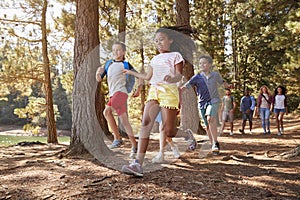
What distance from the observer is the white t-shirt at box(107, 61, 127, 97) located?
3914 mm

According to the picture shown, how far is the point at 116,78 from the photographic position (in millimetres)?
3949

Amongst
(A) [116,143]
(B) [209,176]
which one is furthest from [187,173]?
(A) [116,143]

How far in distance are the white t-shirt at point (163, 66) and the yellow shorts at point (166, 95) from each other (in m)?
0.08

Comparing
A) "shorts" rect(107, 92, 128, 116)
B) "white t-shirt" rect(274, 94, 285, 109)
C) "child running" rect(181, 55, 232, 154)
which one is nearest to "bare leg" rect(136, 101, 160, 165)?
"shorts" rect(107, 92, 128, 116)

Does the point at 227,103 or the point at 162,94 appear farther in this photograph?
the point at 227,103

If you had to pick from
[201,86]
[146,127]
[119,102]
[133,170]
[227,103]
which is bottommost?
[133,170]

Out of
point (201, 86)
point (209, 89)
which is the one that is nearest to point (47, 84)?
point (201, 86)

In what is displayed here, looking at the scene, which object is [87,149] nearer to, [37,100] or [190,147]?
[190,147]

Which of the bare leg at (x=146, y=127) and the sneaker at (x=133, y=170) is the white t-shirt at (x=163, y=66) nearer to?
the bare leg at (x=146, y=127)

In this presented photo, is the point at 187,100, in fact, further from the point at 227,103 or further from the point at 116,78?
the point at 116,78

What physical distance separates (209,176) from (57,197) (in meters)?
1.74

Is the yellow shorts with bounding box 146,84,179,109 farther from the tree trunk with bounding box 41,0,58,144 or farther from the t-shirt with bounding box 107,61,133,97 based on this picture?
the tree trunk with bounding box 41,0,58,144

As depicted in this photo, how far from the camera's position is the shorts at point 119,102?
393 centimetres

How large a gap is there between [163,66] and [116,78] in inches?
29.2
